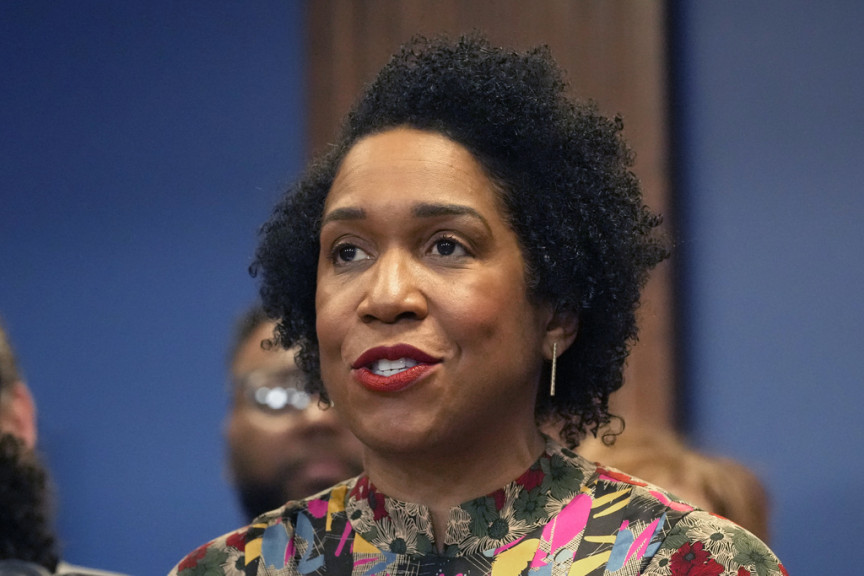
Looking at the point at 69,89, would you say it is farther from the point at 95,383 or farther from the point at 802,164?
the point at 802,164

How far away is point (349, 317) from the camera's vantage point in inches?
60.4

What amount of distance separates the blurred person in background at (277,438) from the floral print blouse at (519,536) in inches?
31.7

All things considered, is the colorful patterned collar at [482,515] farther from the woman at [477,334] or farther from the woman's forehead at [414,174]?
the woman's forehead at [414,174]

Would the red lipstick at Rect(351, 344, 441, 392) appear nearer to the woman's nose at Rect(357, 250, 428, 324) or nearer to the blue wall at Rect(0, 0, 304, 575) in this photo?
the woman's nose at Rect(357, 250, 428, 324)

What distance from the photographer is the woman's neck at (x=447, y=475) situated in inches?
61.4

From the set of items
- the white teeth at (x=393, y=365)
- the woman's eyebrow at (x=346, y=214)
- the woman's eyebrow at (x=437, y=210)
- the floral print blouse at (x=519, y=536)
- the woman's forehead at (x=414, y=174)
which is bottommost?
the floral print blouse at (x=519, y=536)

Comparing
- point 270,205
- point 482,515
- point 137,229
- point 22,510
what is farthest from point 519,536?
point 137,229

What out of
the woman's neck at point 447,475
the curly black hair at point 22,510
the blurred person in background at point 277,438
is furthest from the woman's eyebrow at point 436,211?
the blurred person in background at point 277,438

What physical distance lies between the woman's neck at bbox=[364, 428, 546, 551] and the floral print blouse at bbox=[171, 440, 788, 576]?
0.04 feet

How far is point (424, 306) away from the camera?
1.50 metres

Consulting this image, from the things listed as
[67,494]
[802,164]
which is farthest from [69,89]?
[802,164]

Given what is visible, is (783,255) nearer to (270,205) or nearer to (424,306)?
(270,205)

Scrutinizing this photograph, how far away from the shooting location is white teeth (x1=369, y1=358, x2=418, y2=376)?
150 centimetres

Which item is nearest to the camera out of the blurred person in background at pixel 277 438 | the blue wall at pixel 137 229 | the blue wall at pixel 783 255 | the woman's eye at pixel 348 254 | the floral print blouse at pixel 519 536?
the floral print blouse at pixel 519 536
